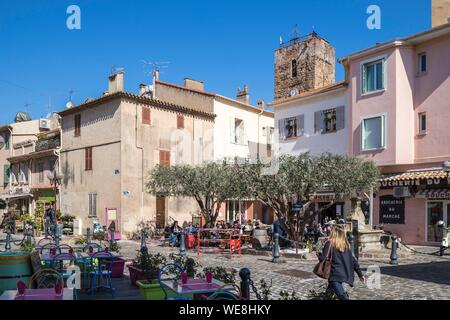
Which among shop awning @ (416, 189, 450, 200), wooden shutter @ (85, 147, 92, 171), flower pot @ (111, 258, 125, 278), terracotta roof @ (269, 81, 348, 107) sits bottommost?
flower pot @ (111, 258, 125, 278)

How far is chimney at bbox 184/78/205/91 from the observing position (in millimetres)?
31141

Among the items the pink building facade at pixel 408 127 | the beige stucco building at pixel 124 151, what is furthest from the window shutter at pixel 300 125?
the beige stucco building at pixel 124 151

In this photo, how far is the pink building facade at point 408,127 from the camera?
66.0 feet

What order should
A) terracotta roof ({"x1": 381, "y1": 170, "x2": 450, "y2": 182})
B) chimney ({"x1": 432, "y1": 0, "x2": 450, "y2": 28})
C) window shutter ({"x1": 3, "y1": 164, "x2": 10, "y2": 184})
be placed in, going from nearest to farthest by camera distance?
terracotta roof ({"x1": 381, "y1": 170, "x2": 450, "y2": 182})
chimney ({"x1": 432, "y1": 0, "x2": 450, "y2": 28})
window shutter ({"x1": 3, "y1": 164, "x2": 10, "y2": 184})

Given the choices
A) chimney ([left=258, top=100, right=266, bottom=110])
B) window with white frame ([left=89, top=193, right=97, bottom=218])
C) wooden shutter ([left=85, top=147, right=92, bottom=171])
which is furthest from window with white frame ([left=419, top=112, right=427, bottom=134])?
wooden shutter ([left=85, top=147, right=92, bottom=171])

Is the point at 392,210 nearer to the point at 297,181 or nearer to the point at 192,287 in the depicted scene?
the point at 297,181

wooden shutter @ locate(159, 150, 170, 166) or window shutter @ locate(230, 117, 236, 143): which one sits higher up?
window shutter @ locate(230, 117, 236, 143)

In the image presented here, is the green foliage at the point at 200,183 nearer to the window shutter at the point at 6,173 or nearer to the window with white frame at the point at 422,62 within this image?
the window with white frame at the point at 422,62

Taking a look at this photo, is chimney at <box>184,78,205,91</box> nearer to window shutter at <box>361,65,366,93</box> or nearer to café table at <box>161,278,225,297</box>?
window shutter at <box>361,65,366,93</box>

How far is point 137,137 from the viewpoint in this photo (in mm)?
25984

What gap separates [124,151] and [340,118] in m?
12.1
